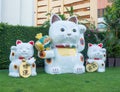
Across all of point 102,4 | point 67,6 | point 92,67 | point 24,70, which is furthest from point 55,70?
point 102,4

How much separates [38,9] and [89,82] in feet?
20.7

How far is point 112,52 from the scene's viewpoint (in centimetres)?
886

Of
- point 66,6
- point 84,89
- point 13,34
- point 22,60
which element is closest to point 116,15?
point 66,6

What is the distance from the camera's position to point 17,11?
10039 millimetres

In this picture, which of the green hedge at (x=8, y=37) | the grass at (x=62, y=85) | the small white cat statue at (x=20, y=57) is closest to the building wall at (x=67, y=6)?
the green hedge at (x=8, y=37)

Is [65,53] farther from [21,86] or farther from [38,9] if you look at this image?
[38,9]

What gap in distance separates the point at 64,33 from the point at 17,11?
3.58 meters

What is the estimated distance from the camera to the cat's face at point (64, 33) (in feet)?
22.5

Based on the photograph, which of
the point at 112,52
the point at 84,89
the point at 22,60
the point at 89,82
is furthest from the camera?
the point at 112,52

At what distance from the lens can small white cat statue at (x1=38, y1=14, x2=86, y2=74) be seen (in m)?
6.88

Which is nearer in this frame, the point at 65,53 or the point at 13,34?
the point at 65,53

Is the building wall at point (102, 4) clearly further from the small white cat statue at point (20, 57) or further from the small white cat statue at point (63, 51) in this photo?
the small white cat statue at point (20, 57)

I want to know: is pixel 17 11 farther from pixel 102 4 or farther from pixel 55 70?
pixel 55 70

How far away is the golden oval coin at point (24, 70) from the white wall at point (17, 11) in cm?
360
